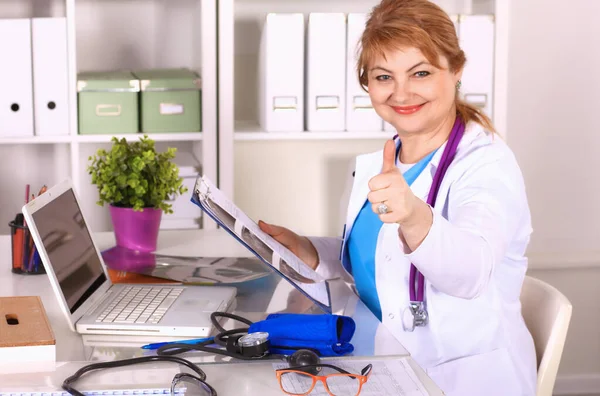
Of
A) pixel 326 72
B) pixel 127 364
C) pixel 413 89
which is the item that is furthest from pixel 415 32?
pixel 326 72

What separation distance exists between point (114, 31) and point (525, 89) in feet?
4.98

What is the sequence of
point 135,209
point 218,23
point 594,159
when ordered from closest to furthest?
point 135,209
point 218,23
point 594,159

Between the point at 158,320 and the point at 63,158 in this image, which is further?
the point at 63,158

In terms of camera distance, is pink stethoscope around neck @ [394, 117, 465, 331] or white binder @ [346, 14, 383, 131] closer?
pink stethoscope around neck @ [394, 117, 465, 331]

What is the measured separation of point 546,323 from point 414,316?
0.27 metres

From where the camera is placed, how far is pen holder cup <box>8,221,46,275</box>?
5.66 ft

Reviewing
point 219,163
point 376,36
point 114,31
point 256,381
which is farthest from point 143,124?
point 256,381

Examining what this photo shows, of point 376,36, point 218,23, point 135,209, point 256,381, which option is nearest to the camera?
point 256,381

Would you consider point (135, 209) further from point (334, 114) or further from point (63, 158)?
A: point (63, 158)

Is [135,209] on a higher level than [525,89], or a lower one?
lower

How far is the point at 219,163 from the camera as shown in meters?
2.66

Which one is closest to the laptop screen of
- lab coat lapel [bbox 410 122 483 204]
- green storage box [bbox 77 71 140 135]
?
lab coat lapel [bbox 410 122 483 204]

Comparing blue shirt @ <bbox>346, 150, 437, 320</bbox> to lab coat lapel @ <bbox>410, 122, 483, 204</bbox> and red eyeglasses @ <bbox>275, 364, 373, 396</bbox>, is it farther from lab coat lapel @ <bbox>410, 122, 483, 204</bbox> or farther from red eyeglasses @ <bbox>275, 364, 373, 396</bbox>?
red eyeglasses @ <bbox>275, 364, 373, 396</bbox>

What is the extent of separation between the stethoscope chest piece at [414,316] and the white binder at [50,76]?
144 cm
